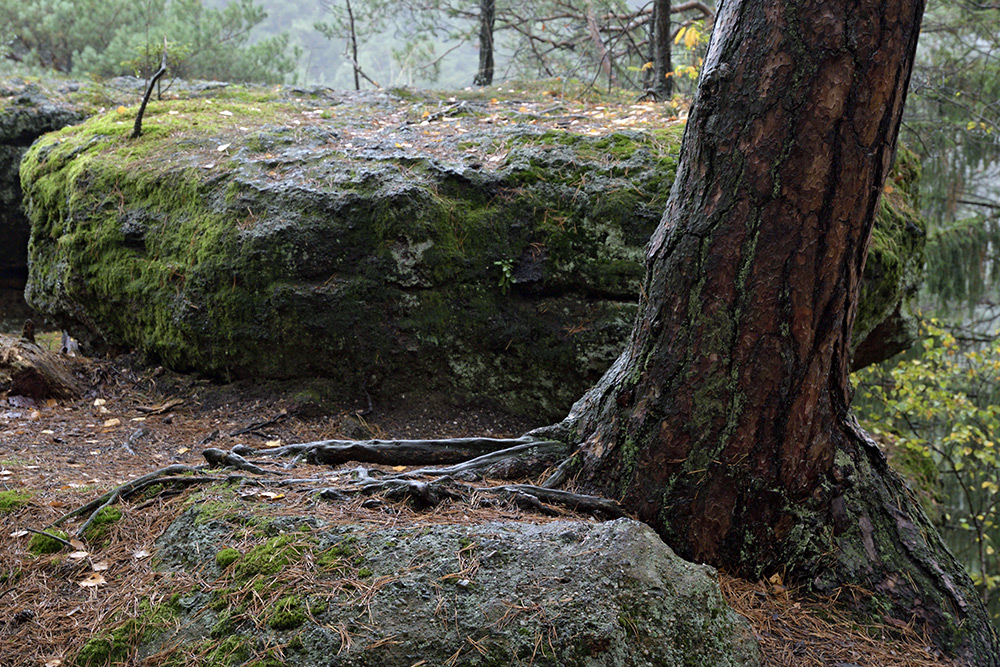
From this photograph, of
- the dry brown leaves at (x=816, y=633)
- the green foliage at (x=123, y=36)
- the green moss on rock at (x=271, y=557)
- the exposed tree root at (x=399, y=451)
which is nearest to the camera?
the green moss on rock at (x=271, y=557)

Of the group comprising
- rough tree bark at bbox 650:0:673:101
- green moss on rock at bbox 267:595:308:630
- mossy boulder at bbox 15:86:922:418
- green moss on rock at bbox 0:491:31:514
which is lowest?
green moss on rock at bbox 0:491:31:514

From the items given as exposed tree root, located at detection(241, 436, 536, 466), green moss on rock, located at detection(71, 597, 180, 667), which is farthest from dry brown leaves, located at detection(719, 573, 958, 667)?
green moss on rock, located at detection(71, 597, 180, 667)

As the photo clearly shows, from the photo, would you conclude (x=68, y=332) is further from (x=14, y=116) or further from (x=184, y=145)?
(x=14, y=116)

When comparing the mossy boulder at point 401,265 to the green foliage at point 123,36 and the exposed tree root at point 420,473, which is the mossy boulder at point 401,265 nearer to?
the exposed tree root at point 420,473

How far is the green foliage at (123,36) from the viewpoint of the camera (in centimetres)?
1277

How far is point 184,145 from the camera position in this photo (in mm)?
5516

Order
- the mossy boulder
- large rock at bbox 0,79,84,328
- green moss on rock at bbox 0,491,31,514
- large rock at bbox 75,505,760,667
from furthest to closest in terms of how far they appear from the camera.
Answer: large rock at bbox 0,79,84,328 → the mossy boulder → green moss on rock at bbox 0,491,31,514 → large rock at bbox 75,505,760,667

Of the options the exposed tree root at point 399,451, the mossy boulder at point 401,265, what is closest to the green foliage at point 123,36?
the mossy boulder at point 401,265

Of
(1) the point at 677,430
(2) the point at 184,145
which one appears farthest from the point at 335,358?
(1) the point at 677,430

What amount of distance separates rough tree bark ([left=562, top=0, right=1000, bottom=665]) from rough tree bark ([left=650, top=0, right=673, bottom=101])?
509 centimetres

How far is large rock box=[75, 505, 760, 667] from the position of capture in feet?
6.14

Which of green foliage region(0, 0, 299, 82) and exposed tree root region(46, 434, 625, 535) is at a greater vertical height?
green foliage region(0, 0, 299, 82)

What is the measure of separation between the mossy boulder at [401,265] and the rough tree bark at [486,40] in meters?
5.91

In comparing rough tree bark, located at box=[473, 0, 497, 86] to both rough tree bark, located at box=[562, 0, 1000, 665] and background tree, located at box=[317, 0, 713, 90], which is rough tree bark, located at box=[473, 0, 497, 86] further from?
rough tree bark, located at box=[562, 0, 1000, 665]
